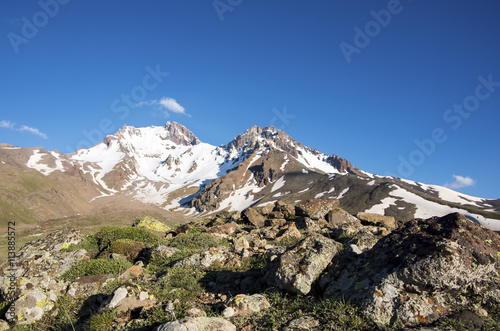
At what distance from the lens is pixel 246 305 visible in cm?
705

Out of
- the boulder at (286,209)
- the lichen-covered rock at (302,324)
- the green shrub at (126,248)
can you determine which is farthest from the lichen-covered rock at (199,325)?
the boulder at (286,209)

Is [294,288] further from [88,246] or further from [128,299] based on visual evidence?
[88,246]

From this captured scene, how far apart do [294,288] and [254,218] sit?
16.1m

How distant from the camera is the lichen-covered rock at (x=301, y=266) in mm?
7645

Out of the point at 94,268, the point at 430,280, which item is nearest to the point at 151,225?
the point at 94,268

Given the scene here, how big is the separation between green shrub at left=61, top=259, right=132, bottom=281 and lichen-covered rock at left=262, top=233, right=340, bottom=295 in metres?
7.04

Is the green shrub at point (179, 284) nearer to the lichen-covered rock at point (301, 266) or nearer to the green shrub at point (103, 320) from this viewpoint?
the green shrub at point (103, 320)

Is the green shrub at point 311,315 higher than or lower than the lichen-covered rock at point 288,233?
lower

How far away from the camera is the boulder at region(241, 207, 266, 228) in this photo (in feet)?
76.0

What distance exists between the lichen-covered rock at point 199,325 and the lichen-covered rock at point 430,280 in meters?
2.90

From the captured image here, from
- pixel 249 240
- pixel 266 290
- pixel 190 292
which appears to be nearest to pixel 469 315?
pixel 266 290

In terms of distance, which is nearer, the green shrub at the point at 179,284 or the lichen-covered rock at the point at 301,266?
the lichen-covered rock at the point at 301,266

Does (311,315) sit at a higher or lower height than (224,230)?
lower

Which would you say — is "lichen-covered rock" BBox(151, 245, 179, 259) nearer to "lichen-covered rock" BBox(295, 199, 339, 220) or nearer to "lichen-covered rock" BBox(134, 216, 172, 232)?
"lichen-covered rock" BBox(134, 216, 172, 232)
